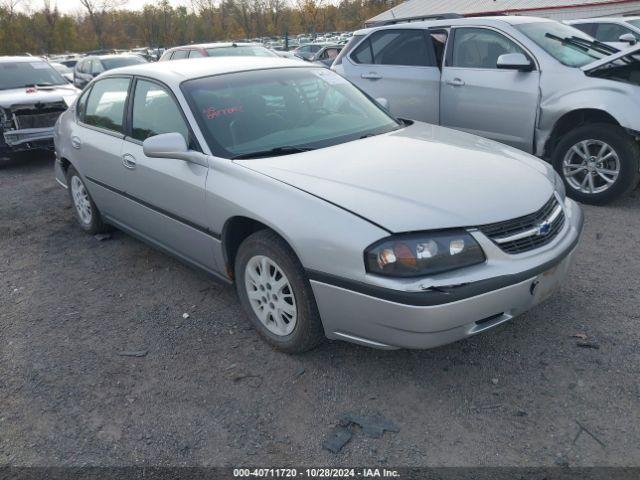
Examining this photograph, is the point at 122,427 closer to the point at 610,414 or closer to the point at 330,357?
the point at 330,357

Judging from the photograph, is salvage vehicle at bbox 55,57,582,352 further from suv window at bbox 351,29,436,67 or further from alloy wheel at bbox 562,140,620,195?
suv window at bbox 351,29,436,67

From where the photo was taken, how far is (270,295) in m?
3.14

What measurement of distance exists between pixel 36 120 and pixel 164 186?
18.9 feet

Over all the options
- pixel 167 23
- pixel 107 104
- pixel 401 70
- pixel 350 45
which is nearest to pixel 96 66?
pixel 350 45

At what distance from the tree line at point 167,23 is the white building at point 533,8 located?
30.6 meters

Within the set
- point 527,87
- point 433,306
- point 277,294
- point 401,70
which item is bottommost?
point 277,294

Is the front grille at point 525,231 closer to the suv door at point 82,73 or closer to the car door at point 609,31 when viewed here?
the car door at point 609,31

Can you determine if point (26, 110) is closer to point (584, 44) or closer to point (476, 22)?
point (476, 22)

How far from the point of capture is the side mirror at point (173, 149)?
131 inches

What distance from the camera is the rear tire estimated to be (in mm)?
5035

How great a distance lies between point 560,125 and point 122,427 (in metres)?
4.72

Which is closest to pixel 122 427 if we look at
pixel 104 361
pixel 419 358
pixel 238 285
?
pixel 104 361

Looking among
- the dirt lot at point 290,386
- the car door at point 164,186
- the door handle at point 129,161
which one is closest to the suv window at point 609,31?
the dirt lot at point 290,386

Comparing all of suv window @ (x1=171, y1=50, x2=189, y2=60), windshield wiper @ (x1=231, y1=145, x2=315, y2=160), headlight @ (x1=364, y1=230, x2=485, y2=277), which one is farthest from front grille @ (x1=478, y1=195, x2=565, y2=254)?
suv window @ (x1=171, y1=50, x2=189, y2=60)
